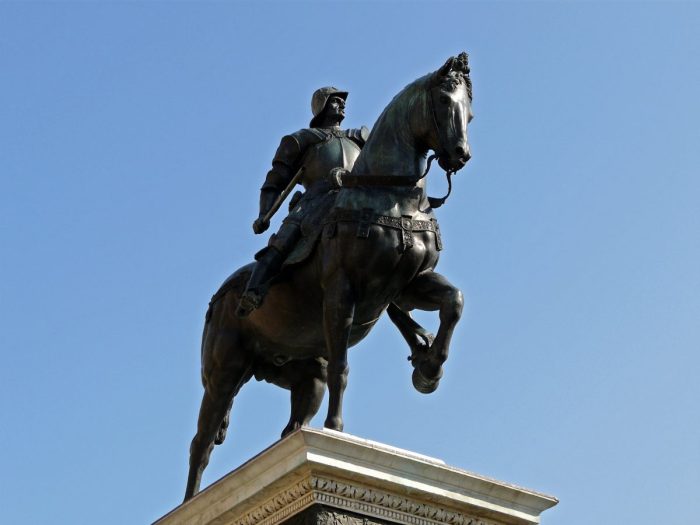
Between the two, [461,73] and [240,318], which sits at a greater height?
[461,73]

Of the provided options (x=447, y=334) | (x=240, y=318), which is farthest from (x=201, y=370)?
(x=447, y=334)

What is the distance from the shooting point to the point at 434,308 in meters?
10.8

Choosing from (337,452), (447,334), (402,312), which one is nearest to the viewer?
(337,452)

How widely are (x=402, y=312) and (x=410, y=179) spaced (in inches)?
39.2

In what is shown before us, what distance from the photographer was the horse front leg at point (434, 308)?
1067 cm

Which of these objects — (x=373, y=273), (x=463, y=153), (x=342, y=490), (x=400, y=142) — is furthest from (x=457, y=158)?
(x=342, y=490)

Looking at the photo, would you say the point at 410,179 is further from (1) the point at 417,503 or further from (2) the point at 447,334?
(1) the point at 417,503

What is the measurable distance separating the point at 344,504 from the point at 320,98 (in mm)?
3981

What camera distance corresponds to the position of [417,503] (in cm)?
Result: 959

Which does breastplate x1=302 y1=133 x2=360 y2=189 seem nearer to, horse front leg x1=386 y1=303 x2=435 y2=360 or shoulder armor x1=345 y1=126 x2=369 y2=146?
shoulder armor x1=345 y1=126 x2=369 y2=146

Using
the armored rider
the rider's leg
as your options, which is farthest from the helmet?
the rider's leg

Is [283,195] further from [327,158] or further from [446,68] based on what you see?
[446,68]

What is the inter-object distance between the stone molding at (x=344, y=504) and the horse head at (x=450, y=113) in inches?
94.7

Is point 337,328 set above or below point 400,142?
below
